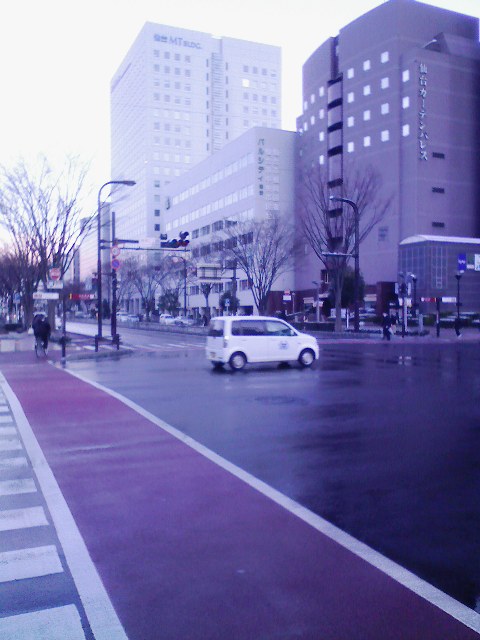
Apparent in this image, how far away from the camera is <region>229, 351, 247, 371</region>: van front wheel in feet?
67.0

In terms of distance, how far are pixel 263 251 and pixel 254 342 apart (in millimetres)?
28983

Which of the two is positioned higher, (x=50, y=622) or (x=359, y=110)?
(x=359, y=110)

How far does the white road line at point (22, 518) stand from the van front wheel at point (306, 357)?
1546 cm

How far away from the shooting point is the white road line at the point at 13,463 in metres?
7.96

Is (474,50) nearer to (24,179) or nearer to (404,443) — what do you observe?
(24,179)

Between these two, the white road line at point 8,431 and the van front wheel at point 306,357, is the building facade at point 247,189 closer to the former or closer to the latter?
the van front wheel at point 306,357

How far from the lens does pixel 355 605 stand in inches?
162

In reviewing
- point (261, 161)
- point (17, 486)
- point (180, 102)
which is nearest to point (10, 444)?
point (17, 486)

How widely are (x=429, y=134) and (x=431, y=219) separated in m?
8.90

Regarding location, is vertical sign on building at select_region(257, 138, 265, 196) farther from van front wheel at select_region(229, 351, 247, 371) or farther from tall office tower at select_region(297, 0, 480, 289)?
van front wheel at select_region(229, 351, 247, 371)

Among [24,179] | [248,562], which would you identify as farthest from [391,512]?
[24,179]

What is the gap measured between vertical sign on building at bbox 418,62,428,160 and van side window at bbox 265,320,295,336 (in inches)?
1989

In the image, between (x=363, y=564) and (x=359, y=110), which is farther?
(x=359, y=110)

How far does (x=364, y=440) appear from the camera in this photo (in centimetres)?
950
